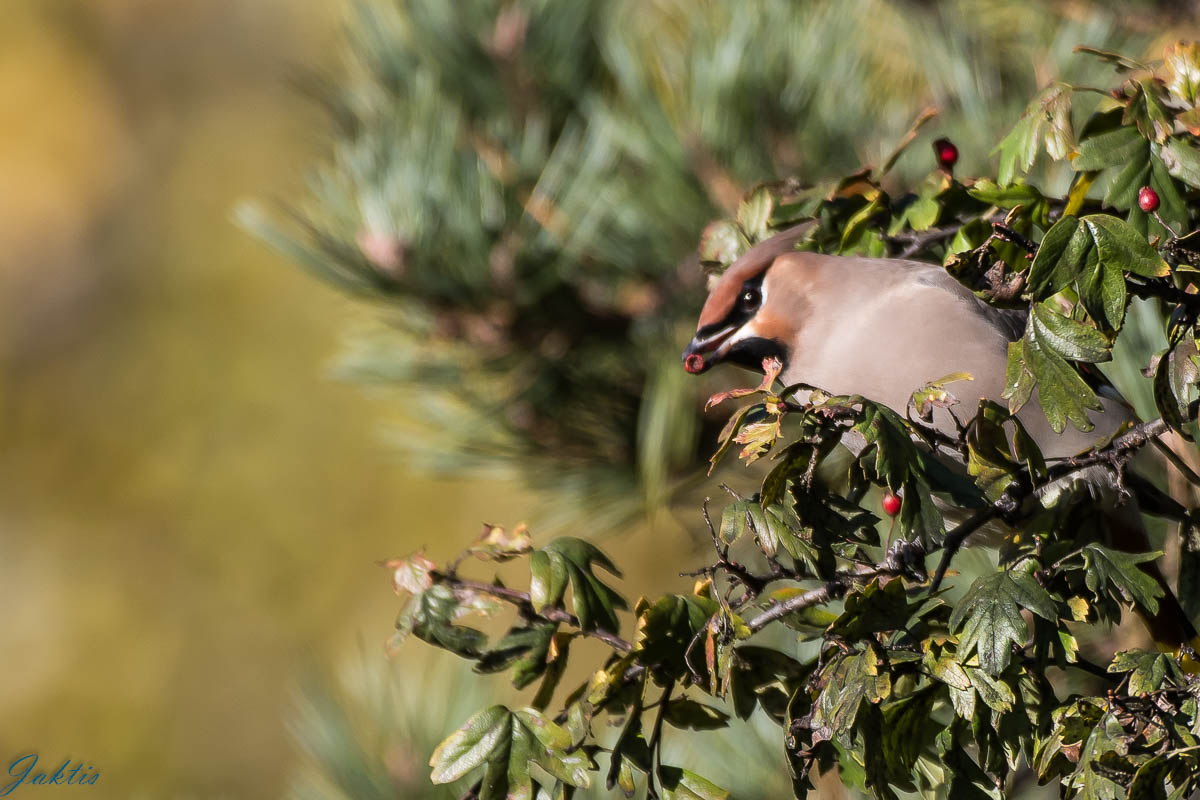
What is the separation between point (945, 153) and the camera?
1.01 meters

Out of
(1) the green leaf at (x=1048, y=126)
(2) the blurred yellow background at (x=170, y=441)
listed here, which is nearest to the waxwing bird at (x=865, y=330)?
(1) the green leaf at (x=1048, y=126)

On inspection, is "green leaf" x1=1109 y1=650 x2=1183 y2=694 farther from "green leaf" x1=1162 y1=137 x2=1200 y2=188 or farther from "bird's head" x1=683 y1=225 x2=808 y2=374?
"bird's head" x1=683 y1=225 x2=808 y2=374

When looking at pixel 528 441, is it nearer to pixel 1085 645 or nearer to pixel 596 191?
pixel 596 191

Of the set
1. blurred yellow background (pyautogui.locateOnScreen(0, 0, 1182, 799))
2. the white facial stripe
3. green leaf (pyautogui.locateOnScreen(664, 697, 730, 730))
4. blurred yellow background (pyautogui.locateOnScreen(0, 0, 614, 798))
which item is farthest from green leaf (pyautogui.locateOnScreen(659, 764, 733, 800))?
blurred yellow background (pyautogui.locateOnScreen(0, 0, 614, 798))

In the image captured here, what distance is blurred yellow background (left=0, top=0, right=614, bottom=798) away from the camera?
14.3 feet

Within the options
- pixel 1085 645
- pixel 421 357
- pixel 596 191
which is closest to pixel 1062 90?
pixel 1085 645

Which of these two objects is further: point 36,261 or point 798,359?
point 36,261

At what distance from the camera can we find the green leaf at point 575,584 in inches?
31.3

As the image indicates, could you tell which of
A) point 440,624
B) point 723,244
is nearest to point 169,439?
point 723,244

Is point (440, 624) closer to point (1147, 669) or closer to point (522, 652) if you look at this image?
point (522, 652)

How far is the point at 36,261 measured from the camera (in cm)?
491

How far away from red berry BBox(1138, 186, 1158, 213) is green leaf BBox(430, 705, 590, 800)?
454 millimetres

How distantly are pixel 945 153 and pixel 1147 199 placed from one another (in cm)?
26

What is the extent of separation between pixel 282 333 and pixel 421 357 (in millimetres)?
2702
